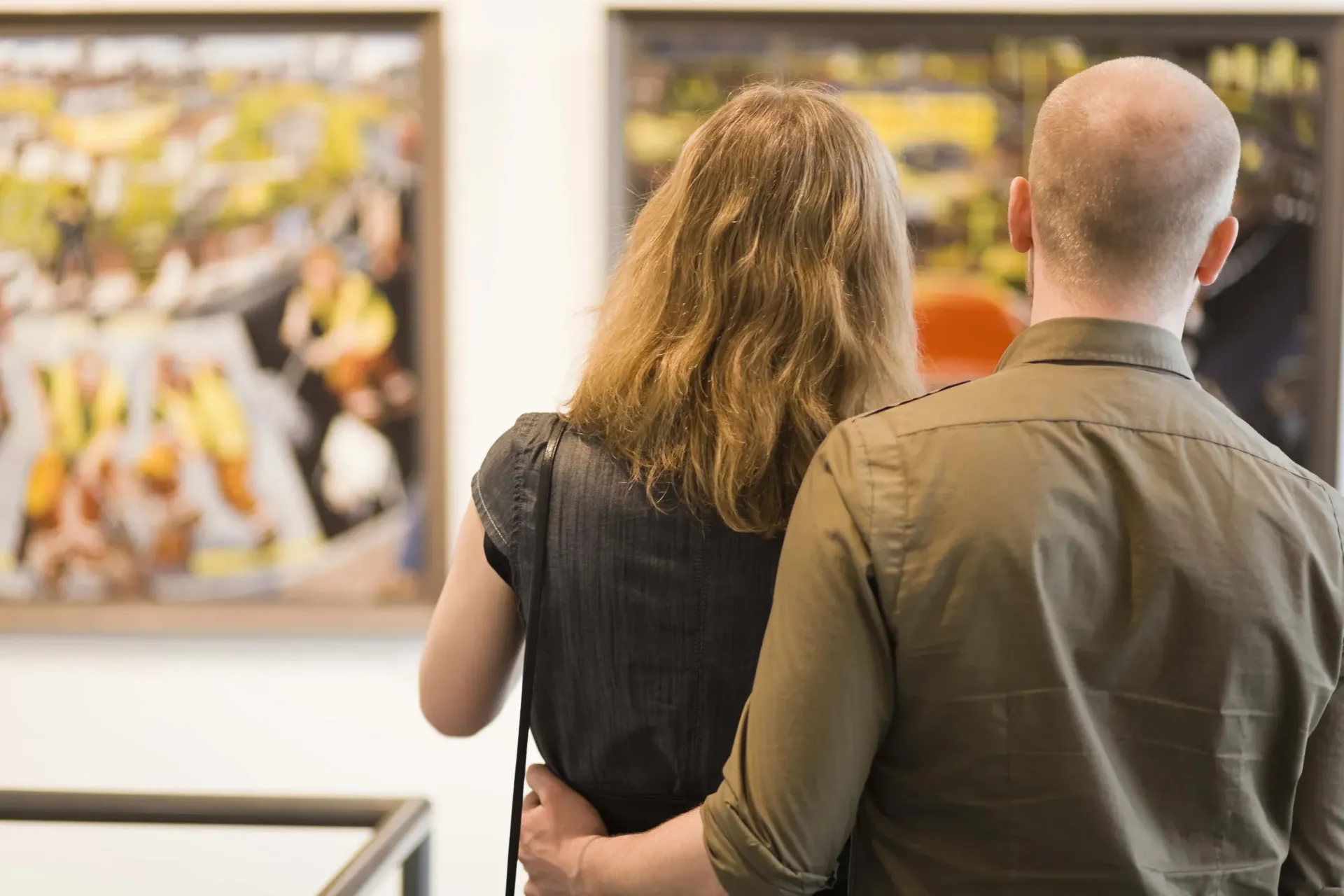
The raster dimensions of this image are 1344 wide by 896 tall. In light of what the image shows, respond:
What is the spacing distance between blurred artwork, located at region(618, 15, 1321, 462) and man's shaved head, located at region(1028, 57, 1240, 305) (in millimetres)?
1185

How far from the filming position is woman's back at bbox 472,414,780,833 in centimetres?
95

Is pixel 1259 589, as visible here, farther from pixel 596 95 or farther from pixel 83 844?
pixel 83 844

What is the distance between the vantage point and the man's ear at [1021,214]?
901 millimetres

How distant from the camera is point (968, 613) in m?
0.79

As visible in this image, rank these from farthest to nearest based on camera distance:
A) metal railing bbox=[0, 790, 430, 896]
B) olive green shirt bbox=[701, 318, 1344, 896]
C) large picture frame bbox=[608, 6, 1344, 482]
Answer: large picture frame bbox=[608, 6, 1344, 482] → metal railing bbox=[0, 790, 430, 896] → olive green shirt bbox=[701, 318, 1344, 896]

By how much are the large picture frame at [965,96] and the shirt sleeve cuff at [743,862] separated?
1.32 metres

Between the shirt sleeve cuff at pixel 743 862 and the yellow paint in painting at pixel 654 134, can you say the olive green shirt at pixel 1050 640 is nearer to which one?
the shirt sleeve cuff at pixel 743 862

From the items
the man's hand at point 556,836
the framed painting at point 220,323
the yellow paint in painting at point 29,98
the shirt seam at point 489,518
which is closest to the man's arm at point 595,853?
the man's hand at point 556,836

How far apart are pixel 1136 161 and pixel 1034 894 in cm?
55

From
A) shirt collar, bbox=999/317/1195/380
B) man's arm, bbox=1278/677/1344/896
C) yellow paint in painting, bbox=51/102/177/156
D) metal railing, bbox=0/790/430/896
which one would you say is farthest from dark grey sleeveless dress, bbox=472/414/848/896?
yellow paint in painting, bbox=51/102/177/156

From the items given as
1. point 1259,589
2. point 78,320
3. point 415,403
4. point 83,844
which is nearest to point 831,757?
point 1259,589

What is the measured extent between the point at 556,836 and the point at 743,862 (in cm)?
23

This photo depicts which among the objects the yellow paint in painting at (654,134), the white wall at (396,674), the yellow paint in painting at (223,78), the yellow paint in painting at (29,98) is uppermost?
the yellow paint in painting at (223,78)

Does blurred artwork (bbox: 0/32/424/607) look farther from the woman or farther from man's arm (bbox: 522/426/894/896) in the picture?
man's arm (bbox: 522/426/894/896)
